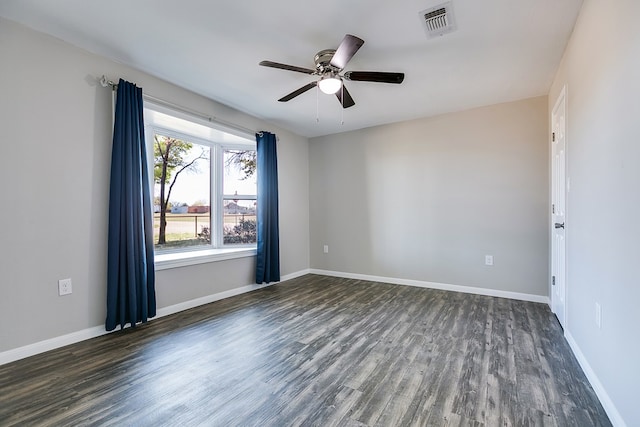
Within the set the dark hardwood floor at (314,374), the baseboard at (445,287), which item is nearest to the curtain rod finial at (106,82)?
the dark hardwood floor at (314,374)

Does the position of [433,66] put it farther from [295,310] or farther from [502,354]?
[295,310]

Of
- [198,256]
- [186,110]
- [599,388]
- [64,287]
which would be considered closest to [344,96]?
[186,110]

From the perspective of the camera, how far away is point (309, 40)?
2293 millimetres

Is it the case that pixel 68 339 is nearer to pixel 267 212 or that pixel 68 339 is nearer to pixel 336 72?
pixel 267 212

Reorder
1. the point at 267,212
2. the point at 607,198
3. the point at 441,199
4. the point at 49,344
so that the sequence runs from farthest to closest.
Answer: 1. the point at 267,212
2. the point at 441,199
3. the point at 49,344
4. the point at 607,198

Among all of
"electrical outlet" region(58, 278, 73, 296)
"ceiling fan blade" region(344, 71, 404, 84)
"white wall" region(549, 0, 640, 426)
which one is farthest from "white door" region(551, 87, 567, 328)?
"electrical outlet" region(58, 278, 73, 296)

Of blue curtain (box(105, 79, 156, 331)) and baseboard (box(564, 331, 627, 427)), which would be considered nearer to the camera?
baseboard (box(564, 331, 627, 427))

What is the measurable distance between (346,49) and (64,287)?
2889mm

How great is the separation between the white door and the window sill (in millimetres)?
3542

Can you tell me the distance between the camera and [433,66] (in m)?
2.71

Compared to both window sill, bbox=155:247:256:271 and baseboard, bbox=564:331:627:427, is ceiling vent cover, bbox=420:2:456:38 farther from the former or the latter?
window sill, bbox=155:247:256:271

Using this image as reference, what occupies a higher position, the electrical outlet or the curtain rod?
the curtain rod

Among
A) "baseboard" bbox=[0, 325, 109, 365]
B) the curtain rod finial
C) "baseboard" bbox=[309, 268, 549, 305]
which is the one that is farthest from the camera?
"baseboard" bbox=[309, 268, 549, 305]

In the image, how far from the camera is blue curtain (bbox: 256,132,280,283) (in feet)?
13.4
